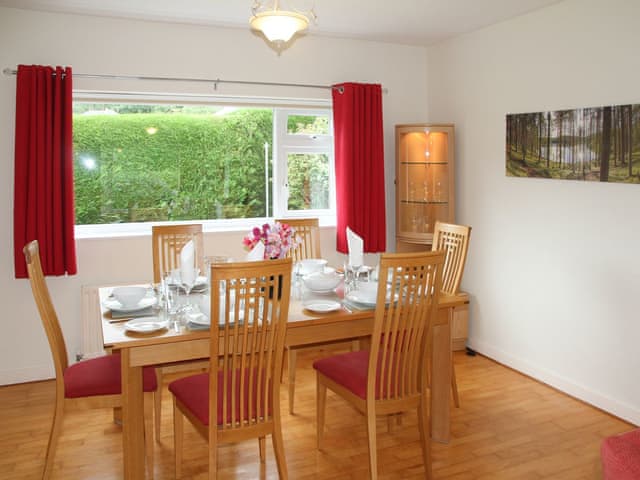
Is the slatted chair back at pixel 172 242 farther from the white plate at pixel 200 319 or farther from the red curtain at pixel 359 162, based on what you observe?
the red curtain at pixel 359 162

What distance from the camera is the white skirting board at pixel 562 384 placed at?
3496mm

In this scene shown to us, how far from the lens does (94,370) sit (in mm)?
2775

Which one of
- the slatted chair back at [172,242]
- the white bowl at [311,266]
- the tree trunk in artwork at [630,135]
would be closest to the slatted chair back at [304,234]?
the white bowl at [311,266]

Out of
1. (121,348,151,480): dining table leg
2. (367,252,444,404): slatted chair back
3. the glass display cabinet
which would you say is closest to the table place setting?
(121,348,151,480): dining table leg

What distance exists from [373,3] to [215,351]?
2665 millimetres

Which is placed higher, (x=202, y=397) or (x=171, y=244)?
(x=171, y=244)

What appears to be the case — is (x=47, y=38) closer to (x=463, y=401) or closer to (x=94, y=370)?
(x=94, y=370)

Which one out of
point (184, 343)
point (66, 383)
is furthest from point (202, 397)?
point (66, 383)

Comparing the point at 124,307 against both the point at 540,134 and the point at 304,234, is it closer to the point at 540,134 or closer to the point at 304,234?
the point at 304,234

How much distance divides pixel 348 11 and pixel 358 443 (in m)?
2.82

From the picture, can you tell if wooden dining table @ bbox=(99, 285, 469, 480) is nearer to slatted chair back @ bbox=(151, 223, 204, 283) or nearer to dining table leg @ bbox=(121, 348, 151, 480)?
dining table leg @ bbox=(121, 348, 151, 480)

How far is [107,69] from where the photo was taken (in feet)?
13.6

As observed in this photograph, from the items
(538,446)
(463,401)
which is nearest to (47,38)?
(463,401)

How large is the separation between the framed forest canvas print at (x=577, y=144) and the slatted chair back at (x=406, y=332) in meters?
1.53
